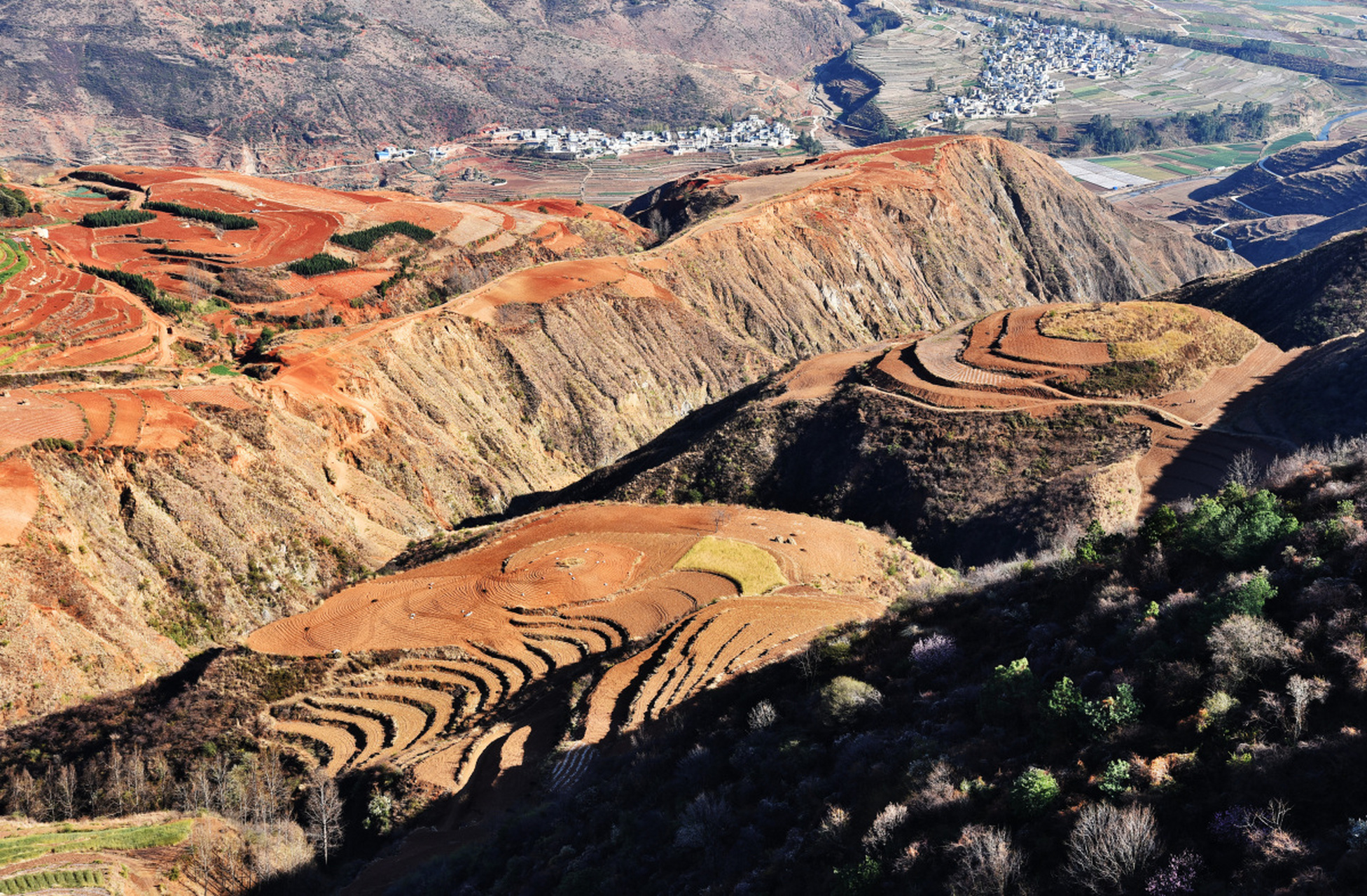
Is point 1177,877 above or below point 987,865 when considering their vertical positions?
above

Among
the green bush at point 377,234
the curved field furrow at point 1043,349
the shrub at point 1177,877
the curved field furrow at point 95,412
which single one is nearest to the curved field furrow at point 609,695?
the shrub at point 1177,877

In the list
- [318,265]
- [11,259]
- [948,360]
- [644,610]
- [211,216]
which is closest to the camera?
[644,610]

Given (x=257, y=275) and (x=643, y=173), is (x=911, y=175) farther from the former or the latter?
(x=643, y=173)

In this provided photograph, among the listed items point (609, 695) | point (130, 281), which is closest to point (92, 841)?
point (609, 695)

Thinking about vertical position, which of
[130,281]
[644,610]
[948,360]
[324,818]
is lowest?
[324,818]

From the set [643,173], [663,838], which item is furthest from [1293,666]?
[643,173]

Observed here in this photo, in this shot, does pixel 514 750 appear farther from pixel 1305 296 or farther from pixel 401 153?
pixel 401 153

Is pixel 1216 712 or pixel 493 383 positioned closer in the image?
pixel 1216 712
